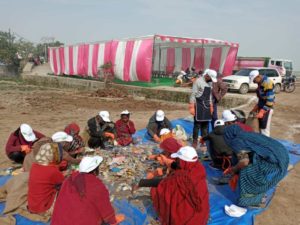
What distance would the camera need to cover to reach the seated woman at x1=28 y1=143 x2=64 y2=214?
3004mm

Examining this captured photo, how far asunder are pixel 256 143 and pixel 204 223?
3.68 feet

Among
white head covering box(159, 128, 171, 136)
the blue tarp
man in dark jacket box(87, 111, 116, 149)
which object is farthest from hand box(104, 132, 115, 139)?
the blue tarp

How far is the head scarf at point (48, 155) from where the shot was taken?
118 inches

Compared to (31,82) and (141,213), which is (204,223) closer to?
(141,213)

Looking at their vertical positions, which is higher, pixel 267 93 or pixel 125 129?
pixel 267 93

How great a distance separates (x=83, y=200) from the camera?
241 centimetres

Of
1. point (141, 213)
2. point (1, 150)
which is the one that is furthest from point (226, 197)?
point (1, 150)

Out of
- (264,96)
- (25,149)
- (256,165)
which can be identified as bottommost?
(25,149)

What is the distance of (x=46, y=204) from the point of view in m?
3.19

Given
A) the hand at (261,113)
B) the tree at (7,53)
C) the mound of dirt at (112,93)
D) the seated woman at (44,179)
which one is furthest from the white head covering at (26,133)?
the tree at (7,53)

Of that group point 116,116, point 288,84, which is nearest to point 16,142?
point 116,116

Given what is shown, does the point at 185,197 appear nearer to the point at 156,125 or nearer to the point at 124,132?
the point at 124,132

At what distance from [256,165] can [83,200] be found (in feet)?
6.44

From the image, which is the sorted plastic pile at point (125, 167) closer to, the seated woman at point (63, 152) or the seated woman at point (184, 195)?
the seated woman at point (63, 152)
